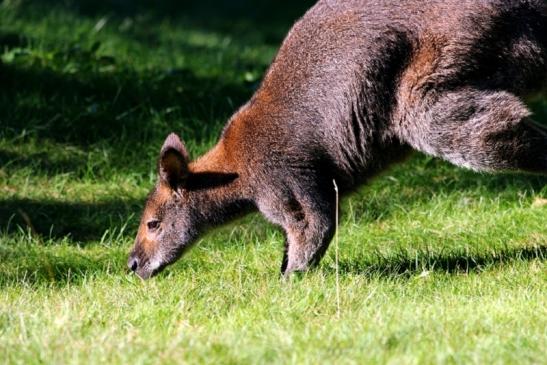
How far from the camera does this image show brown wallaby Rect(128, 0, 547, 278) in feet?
21.4

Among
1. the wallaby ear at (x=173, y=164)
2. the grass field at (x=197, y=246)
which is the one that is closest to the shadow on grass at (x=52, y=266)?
the grass field at (x=197, y=246)

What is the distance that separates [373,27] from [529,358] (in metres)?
2.52

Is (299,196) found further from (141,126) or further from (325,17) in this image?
(141,126)

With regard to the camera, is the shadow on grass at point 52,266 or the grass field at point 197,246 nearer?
the grass field at point 197,246

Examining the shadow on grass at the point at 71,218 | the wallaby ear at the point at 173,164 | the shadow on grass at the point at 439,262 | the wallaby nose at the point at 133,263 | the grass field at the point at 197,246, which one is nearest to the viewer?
the grass field at the point at 197,246

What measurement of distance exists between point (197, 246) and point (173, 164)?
81 cm

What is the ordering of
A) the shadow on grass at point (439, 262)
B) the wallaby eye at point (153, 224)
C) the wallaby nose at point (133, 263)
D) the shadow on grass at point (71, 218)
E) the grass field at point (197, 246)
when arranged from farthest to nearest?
the shadow on grass at point (71, 218), the wallaby eye at point (153, 224), the wallaby nose at point (133, 263), the shadow on grass at point (439, 262), the grass field at point (197, 246)

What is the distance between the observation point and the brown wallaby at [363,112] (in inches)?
257

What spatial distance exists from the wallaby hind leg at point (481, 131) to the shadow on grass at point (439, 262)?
1.78 ft

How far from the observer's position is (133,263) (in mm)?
7195

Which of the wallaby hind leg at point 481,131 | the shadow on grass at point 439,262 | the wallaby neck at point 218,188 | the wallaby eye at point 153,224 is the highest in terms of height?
the wallaby hind leg at point 481,131

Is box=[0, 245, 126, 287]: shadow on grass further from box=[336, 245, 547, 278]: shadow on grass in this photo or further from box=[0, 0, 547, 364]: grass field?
box=[336, 245, 547, 278]: shadow on grass

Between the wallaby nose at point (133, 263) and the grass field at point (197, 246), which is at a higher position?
the grass field at point (197, 246)

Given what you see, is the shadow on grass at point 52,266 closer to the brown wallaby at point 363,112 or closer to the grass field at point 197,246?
the grass field at point 197,246
